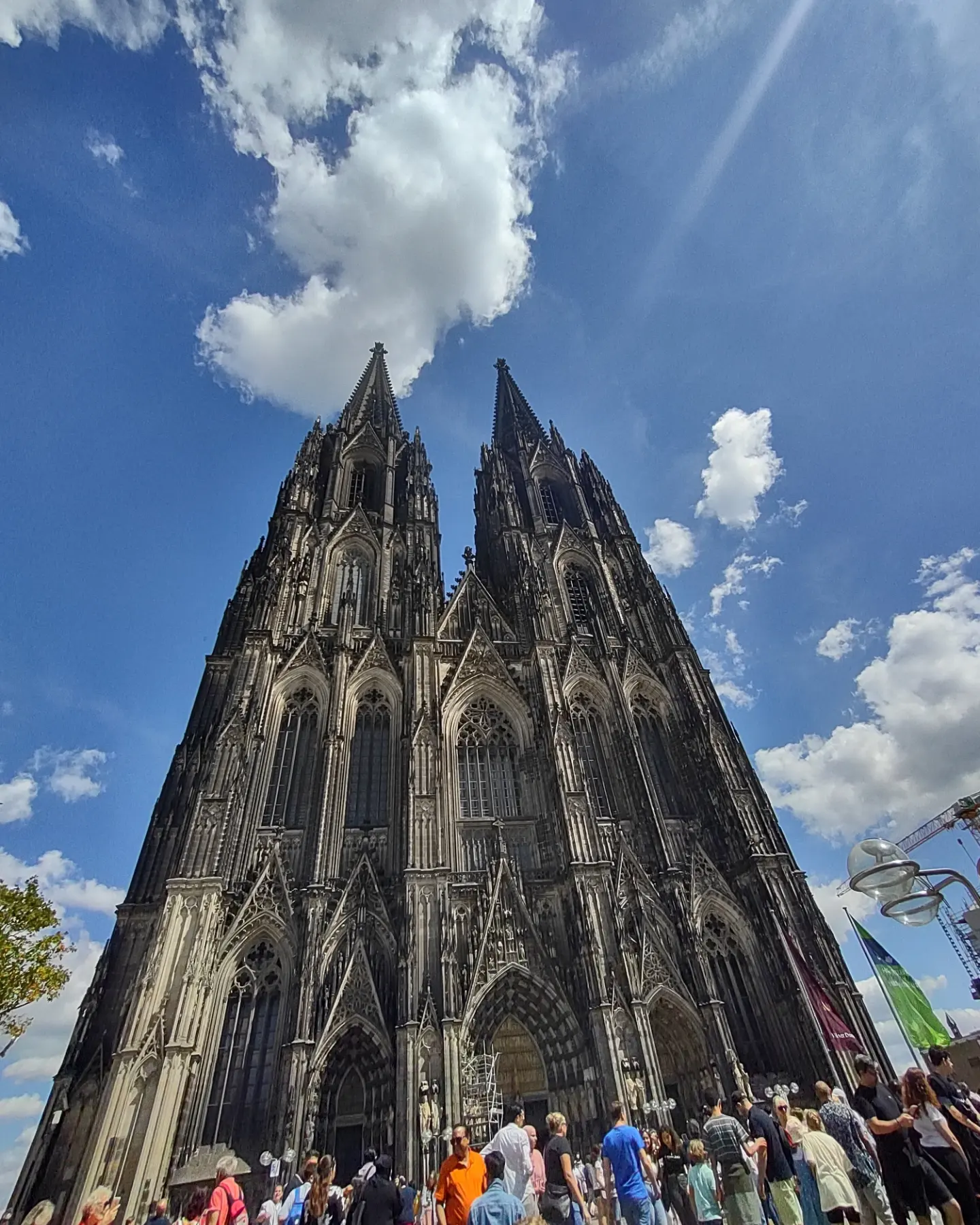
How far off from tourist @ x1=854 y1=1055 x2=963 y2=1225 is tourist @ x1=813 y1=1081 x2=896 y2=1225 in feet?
0.78

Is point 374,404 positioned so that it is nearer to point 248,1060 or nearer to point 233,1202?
point 248,1060

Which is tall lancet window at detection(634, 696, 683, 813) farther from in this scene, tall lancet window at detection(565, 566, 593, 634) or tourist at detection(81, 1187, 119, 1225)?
tourist at detection(81, 1187, 119, 1225)

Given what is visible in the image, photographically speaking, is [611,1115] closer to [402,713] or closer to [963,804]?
[402,713]

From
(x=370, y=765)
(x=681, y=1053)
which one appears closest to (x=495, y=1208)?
(x=681, y=1053)

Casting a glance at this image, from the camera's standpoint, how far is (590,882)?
1723cm

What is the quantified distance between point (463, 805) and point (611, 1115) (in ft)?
45.5

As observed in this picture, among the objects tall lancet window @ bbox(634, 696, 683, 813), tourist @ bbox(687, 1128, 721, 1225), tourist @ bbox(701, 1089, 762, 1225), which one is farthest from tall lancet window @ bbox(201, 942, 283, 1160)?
tall lancet window @ bbox(634, 696, 683, 813)

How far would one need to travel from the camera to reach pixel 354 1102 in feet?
49.5

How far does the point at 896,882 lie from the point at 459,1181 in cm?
478

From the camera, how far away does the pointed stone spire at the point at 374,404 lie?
35.7 m

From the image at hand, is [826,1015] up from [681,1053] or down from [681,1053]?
up

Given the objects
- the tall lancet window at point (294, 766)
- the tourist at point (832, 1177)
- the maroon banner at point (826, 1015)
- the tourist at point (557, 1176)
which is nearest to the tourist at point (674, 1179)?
the tourist at point (557, 1176)

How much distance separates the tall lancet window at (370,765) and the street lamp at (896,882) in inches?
606

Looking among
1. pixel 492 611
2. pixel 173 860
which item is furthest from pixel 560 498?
pixel 173 860
